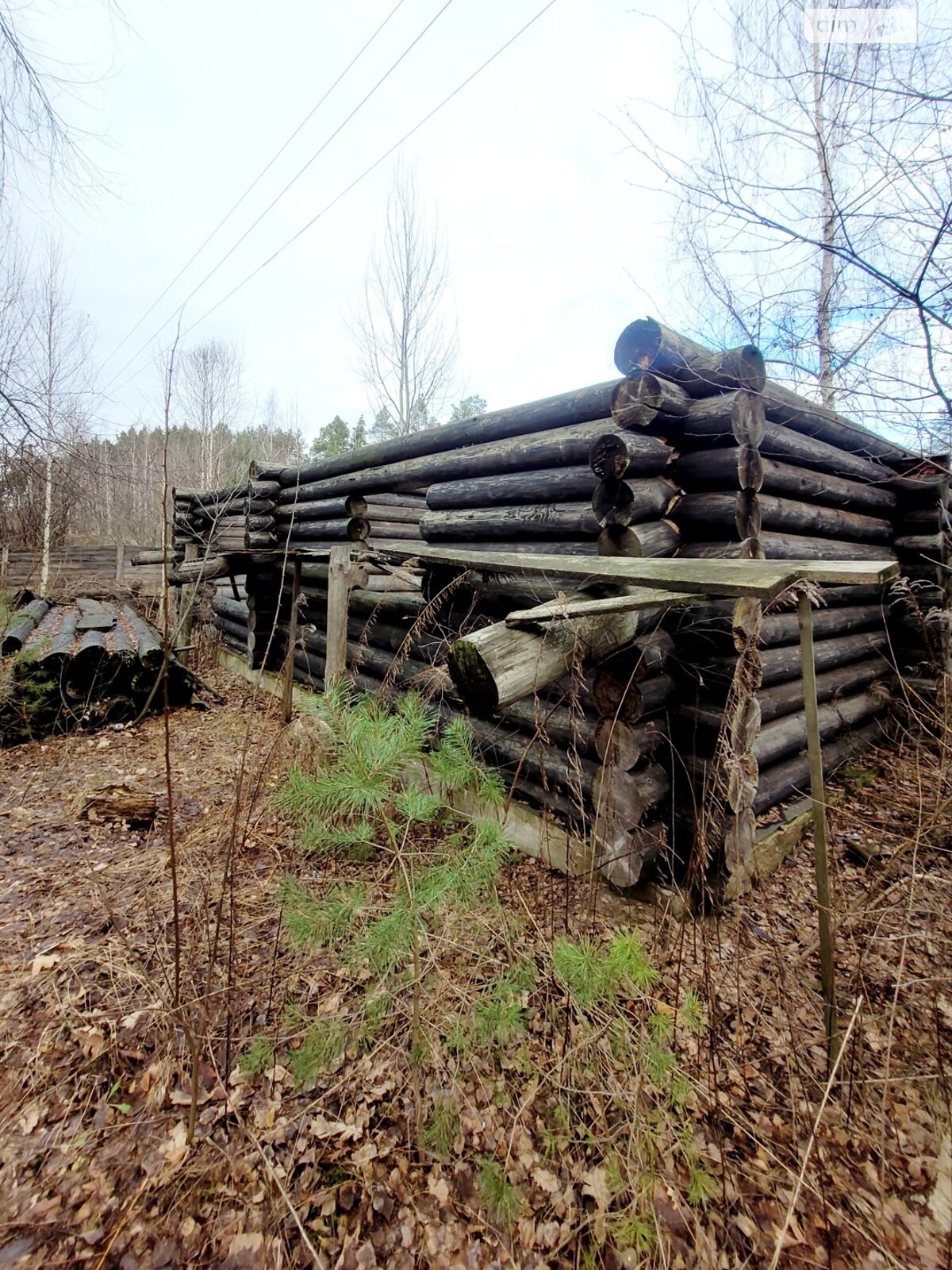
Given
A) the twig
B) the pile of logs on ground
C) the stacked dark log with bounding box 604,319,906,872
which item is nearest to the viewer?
the twig

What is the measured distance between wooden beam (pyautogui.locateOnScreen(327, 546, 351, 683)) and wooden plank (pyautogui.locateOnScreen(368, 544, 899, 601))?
3.19 meters

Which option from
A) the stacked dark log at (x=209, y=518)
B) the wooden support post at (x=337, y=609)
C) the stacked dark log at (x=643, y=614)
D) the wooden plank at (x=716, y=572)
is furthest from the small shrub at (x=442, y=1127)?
the stacked dark log at (x=209, y=518)

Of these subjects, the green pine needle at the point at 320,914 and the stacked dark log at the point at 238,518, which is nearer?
the green pine needle at the point at 320,914

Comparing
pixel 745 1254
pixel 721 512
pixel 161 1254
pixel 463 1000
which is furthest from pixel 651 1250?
pixel 721 512

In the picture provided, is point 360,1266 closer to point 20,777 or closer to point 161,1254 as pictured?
point 161,1254

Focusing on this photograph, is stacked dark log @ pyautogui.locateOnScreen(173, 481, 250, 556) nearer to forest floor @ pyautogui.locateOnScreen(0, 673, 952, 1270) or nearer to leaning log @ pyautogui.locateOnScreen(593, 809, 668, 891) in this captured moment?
forest floor @ pyautogui.locateOnScreen(0, 673, 952, 1270)

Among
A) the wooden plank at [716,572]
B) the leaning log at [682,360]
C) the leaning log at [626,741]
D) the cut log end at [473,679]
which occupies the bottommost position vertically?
the leaning log at [626,741]

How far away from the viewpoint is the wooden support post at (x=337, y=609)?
601cm

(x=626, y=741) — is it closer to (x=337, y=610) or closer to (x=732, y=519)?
(x=732, y=519)

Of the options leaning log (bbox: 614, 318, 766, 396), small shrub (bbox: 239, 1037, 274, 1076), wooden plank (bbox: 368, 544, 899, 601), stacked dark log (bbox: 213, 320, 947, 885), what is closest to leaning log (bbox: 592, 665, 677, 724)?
stacked dark log (bbox: 213, 320, 947, 885)

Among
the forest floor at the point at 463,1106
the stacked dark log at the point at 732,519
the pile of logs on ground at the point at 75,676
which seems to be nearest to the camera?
the forest floor at the point at 463,1106

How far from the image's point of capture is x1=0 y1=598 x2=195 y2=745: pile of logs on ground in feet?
20.7

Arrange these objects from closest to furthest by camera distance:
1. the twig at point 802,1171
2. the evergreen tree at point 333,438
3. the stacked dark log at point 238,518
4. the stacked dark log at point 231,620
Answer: the twig at point 802,1171 < the stacked dark log at point 238,518 < the stacked dark log at point 231,620 < the evergreen tree at point 333,438

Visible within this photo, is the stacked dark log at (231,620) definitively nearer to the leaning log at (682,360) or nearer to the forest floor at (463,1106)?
the forest floor at (463,1106)
